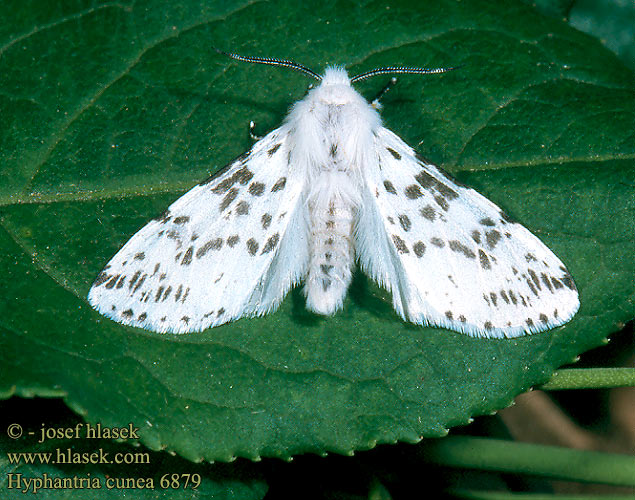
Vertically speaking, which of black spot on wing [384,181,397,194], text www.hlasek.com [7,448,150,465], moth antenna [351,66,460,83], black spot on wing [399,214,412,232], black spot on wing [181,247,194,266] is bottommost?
text www.hlasek.com [7,448,150,465]

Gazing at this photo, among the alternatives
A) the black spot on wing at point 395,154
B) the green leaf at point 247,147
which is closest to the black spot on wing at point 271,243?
the green leaf at point 247,147

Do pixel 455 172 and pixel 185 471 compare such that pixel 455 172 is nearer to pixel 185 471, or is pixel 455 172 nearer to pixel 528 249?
pixel 528 249

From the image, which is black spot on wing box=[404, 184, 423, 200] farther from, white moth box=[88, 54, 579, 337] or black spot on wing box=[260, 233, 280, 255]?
black spot on wing box=[260, 233, 280, 255]

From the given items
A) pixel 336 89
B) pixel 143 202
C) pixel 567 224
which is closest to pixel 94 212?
pixel 143 202

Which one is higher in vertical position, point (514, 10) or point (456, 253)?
point (514, 10)

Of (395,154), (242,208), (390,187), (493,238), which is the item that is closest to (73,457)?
(242,208)

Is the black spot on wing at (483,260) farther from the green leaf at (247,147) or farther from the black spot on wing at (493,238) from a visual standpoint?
the green leaf at (247,147)

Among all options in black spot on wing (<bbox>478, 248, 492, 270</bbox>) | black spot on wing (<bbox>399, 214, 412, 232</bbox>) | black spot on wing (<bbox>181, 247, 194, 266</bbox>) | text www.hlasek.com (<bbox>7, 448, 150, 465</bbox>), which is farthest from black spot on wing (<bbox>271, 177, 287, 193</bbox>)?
text www.hlasek.com (<bbox>7, 448, 150, 465</bbox>)
